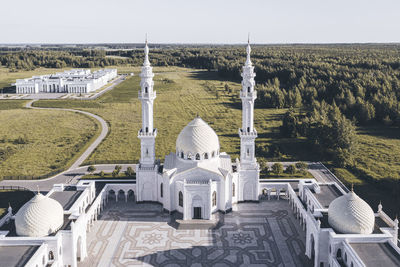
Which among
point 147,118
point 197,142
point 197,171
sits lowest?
point 197,171

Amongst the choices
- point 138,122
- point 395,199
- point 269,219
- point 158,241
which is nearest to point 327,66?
point 138,122

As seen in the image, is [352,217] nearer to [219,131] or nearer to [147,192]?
[147,192]

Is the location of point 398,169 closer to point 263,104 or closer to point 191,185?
point 191,185

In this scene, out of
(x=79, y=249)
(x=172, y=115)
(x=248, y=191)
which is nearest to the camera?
(x=79, y=249)

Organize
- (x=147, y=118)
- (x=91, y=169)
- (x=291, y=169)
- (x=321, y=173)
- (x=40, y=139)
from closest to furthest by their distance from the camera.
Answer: (x=147, y=118) < (x=291, y=169) < (x=321, y=173) < (x=91, y=169) < (x=40, y=139)

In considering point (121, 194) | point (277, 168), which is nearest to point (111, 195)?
point (121, 194)

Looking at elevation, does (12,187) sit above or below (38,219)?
below

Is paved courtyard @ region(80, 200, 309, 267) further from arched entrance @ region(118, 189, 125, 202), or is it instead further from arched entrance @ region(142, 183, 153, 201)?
arched entrance @ region(118, 189, 125, 202)
